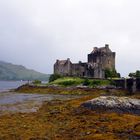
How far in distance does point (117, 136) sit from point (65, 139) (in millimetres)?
3877

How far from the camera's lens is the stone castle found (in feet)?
376

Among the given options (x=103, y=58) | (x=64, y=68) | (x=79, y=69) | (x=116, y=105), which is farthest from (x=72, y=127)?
(x=64, y=68)

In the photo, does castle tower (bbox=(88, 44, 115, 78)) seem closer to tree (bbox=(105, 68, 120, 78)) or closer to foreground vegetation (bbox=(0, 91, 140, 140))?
tree (bbox=(105, 68, 120, 78))

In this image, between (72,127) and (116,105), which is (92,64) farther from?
(72,127)

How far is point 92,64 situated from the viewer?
115m

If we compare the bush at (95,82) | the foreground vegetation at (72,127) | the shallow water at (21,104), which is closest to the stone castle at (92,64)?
the bush at (95,82)

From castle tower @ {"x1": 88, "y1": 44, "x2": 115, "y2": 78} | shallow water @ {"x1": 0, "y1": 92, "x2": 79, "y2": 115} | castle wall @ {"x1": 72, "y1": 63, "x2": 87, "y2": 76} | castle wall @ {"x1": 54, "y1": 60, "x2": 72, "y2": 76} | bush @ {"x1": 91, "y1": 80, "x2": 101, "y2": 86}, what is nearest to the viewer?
shallow water @ {"x1": 0, "y1": 92, "x2": 79, "y2": 115}

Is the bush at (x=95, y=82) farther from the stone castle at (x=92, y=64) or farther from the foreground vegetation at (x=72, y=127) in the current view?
the foreground vegetation at (x=72, y=127)

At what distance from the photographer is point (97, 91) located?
8656 cm

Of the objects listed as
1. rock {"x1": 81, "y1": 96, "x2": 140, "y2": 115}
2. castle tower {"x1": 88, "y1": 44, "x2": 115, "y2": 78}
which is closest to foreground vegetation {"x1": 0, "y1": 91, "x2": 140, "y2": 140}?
rock {"x1": 81, "y1": 96, "x2": 140, "y2": 115}

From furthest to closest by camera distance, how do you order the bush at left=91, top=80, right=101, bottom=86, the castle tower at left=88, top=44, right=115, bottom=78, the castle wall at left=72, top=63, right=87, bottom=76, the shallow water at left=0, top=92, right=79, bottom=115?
the castle tower at left=88, top=44, right=115, bottom=78 → the castle wall at left=72, top=63, right=87, bottom=76 → the bush at left=91, top=80, right=101, bottom=86 → the shallow water at left=0, top=92, right=79, bottom=115

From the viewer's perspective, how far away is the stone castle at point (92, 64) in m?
115

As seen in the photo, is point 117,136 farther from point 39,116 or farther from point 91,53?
point 91,53

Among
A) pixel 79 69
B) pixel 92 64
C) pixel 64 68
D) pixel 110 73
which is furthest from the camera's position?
pixel 64 68
